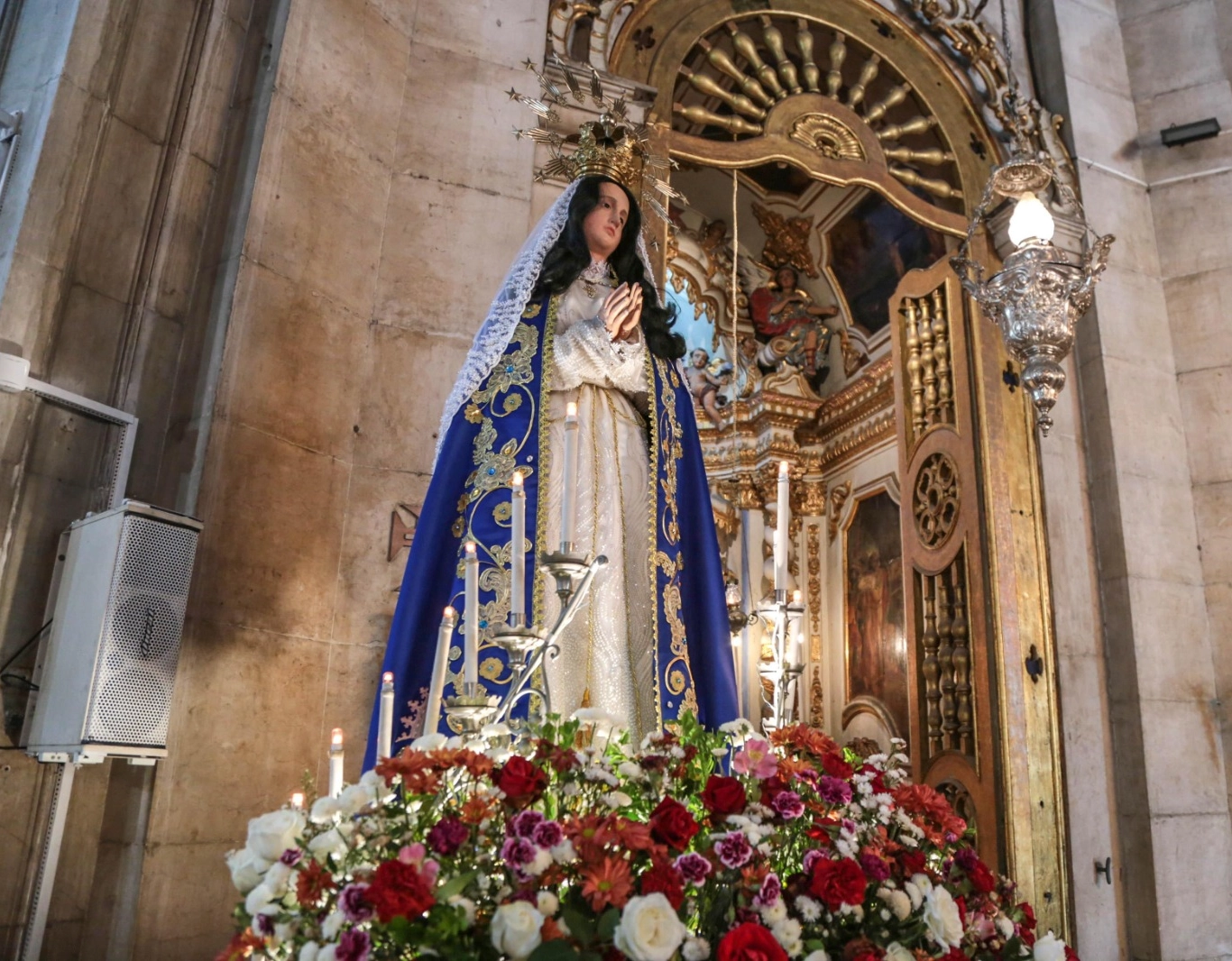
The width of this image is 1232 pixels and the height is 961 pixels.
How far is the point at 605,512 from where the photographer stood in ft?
9.32

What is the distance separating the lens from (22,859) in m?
2.62

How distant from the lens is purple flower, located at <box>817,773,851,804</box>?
5.28ft

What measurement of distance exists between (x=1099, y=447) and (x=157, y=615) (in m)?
4.34

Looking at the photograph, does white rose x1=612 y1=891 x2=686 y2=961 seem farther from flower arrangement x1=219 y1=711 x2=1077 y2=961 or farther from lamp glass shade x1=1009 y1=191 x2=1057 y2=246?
lamp glass shade x1=1009 y1=191 x2=1057 y2=246

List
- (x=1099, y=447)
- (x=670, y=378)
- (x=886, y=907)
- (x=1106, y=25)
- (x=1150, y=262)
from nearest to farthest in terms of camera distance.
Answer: (x=886, y=907) → (x=670, y=378) → (x=1099, y=447) → (x=1150, y=262) → (x=1106, y=25)

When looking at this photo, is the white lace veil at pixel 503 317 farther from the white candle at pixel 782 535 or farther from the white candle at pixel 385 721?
the white candle at pixel 385 721

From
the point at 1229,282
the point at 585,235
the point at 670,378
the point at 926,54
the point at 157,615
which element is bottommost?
the point at 157,615

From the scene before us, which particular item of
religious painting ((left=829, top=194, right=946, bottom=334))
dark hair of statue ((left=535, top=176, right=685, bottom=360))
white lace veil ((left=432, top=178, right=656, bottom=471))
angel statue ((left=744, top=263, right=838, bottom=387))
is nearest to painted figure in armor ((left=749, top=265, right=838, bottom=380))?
angel statue ((left=744, top=263, right=838, bottom=387))

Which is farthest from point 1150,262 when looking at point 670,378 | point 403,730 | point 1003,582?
point 403,730

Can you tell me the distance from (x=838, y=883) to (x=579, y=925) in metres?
0.37

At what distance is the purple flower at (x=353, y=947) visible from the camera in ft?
4.05

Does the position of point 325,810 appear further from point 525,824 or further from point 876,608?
point 876,608

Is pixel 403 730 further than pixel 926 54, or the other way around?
pixel 926 54

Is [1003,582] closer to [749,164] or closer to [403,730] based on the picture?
[749,164]
